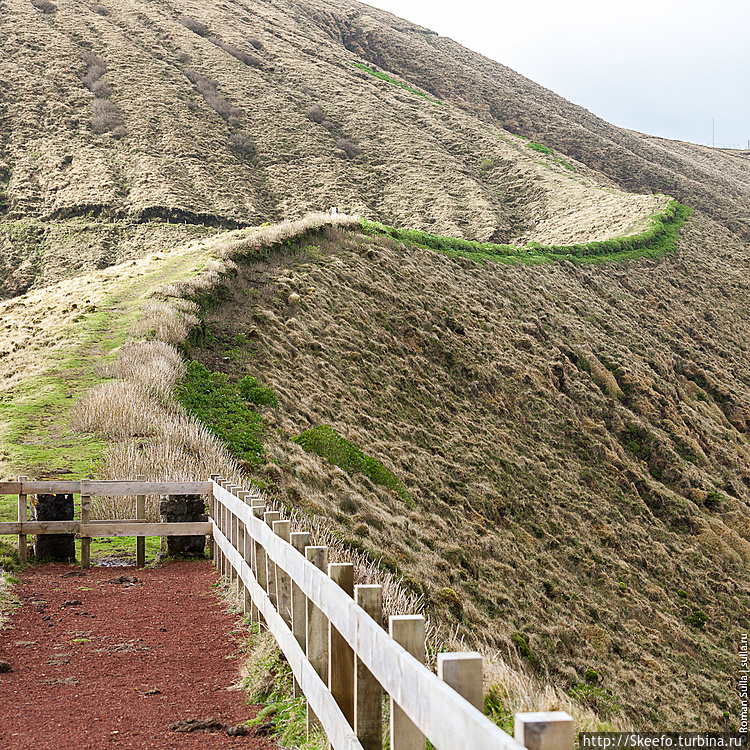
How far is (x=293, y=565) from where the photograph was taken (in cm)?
409

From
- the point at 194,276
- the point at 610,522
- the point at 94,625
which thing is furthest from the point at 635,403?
the point at 94,625

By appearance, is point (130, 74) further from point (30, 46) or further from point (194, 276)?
point (194, 276)

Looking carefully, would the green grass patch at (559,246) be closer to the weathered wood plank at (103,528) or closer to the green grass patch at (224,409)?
the green grass patch at (224,409)

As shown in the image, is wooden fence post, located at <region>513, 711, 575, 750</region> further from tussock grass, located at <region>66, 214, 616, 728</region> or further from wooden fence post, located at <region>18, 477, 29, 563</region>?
wooden fence post, located at <region>18, 477, 29, 563</region>

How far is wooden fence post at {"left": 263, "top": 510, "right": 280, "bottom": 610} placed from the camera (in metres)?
5.07

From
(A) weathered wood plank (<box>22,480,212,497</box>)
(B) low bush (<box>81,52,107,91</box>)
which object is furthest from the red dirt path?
(B) low bush (<box>81,52,107,91</box>)

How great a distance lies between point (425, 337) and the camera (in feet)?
77.7

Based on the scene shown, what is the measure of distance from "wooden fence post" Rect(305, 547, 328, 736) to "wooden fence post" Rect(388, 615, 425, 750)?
146cm

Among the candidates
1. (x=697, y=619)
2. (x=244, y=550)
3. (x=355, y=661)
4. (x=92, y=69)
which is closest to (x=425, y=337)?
(x=697, y=619)

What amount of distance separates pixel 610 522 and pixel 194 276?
46.6 ft

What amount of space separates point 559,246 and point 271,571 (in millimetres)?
36065

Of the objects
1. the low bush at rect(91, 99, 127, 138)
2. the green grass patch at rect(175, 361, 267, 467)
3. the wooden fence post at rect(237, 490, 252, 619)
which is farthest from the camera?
the low bush at rect(91, 99, 127, 138)

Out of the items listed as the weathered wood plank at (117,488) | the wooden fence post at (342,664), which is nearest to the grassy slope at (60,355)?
the weathered wood plank at (117,488)

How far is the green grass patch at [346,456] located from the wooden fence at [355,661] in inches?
334
